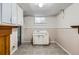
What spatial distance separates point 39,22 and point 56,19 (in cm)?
43

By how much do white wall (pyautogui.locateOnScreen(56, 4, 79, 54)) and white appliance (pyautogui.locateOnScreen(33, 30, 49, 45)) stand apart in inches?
11.5

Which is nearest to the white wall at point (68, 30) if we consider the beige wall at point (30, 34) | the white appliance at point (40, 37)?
the beige wall at point (30, 34)

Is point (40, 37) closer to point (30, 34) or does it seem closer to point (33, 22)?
point (30, 34)

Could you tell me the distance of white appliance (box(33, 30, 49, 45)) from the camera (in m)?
2.94

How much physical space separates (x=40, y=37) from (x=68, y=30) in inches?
33.6

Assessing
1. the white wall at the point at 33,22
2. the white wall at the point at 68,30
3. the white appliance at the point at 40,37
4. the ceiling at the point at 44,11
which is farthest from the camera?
the white appliance at the point at 40,37

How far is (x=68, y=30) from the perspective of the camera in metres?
2.52

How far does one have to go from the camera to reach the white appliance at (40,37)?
2943mm

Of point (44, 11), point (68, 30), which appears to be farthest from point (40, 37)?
point (68, 30)

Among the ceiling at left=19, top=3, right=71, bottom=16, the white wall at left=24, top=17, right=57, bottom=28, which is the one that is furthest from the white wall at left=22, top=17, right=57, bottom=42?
the ceiling at left=19, top=3, right=71, bottom=16

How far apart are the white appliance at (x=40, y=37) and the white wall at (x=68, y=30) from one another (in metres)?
0.29

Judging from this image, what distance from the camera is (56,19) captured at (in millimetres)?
2809

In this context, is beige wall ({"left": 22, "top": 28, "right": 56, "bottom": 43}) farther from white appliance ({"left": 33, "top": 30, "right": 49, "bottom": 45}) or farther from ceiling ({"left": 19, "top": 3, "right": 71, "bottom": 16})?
ceiling ({"left": 19, "top": 3, "right": 71, "bottom": 16})

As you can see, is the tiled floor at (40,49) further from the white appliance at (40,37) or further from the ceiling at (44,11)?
the ceiling at (44,11)
